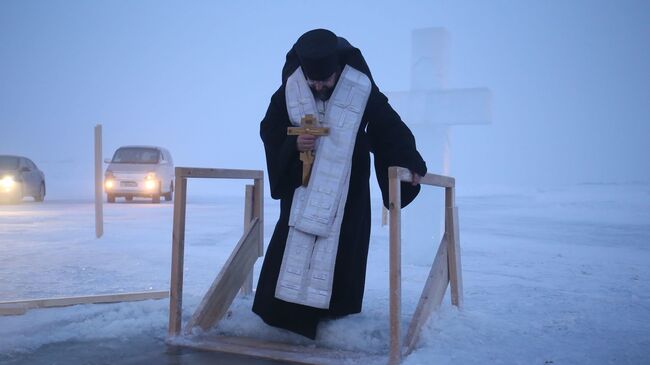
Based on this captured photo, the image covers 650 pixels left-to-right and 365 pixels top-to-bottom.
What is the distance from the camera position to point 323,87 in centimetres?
360

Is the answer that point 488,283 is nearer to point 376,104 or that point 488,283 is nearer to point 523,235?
point 376,104

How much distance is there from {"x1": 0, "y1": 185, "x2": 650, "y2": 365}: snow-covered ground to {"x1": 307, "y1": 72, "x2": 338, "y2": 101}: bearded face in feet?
4.57

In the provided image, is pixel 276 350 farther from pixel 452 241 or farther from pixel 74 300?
pixel 74 300

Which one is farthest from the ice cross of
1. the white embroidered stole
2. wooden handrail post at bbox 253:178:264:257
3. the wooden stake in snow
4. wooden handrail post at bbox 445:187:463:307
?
the wooden stake in snow

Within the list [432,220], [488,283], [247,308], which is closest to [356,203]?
[247,308]

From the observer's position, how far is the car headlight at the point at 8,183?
50.3 ft

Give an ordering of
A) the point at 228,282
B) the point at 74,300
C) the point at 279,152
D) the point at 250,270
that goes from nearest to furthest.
→ the point at 279,152, the point at 228,282, the point at 74,300, the point at 250,270

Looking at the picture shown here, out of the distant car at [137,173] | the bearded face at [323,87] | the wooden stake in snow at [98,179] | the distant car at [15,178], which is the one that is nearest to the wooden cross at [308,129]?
the bearded face at [323,87]

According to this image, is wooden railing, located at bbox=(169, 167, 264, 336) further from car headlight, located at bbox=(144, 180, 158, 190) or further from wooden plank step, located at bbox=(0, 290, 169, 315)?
car headlight, located at bbox=(144, 180, 158, 190)

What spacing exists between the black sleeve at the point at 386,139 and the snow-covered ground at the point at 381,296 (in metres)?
0.86

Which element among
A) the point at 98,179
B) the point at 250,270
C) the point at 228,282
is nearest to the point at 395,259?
the point at 228,282

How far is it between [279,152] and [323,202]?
419mm

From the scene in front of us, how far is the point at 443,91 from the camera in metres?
6.15

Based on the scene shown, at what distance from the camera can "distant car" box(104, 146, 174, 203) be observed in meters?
15.7
